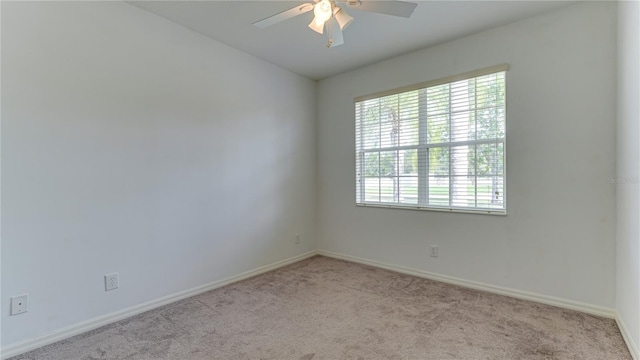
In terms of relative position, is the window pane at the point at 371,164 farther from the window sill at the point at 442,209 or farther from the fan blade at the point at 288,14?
the fan blade at the point at 288,14

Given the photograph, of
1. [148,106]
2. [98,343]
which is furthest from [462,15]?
[98,343]

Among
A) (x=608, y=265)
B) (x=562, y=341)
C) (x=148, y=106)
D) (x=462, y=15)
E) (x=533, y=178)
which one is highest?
(x=462, y=15)

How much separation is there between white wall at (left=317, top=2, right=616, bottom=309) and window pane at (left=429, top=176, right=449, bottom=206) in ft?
0.43

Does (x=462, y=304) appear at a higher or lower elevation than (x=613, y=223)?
lower

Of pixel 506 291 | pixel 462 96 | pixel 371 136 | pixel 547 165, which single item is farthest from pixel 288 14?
pixel 506 291

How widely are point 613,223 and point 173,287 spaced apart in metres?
3.60

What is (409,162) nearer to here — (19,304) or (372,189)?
(372,189)

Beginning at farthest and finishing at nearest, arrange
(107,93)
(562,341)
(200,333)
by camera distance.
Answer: (107,93) < (200,333) < (562,341)

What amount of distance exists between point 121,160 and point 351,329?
2154 millimetres

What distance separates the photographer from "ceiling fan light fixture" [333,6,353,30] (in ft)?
5.93

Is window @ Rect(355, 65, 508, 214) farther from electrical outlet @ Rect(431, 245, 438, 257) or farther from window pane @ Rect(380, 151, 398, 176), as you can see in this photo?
electrical outlet @ Rect(431, 245, 438, 257)

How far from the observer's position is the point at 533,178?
97.3 inches

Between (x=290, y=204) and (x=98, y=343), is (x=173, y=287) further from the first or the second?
(x=290, y=204)

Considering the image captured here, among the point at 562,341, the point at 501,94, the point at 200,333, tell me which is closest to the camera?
the point at 562,341
